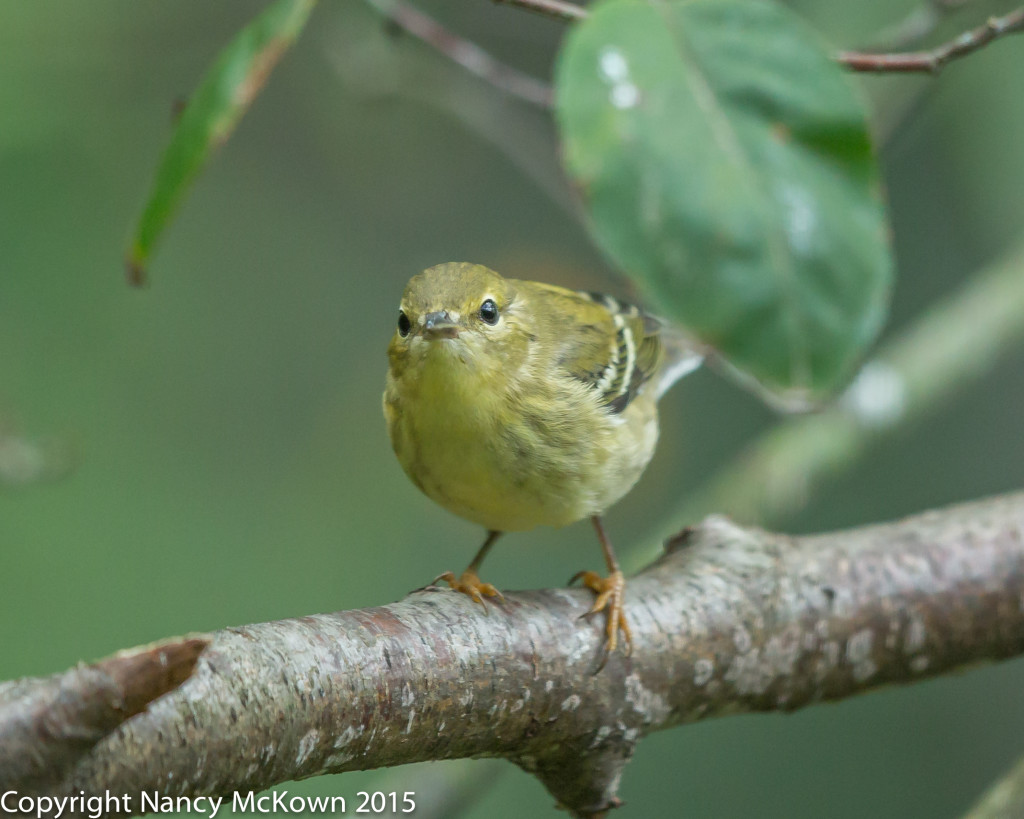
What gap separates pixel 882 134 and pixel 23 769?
13.8ft

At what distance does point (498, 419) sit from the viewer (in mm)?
2844

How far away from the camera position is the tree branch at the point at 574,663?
1.73 meters

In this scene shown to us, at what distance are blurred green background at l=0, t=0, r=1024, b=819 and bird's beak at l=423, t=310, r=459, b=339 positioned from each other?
2.25m

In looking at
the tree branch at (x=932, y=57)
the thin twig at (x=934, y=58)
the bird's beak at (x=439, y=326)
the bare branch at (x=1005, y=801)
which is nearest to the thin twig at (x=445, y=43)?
the bird's beak at (x=439, y=326)

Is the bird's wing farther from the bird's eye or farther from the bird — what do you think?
the bird's eye

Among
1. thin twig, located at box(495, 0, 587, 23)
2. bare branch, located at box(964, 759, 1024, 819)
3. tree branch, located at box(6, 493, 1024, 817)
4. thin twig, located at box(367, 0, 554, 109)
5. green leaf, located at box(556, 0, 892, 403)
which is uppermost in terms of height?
thin twig, located at box(367, 0, 554, 109)

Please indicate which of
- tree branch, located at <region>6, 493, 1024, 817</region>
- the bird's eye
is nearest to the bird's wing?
the bird's eye

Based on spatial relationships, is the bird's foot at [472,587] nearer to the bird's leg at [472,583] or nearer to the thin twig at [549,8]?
the bird's leg at [472,583]

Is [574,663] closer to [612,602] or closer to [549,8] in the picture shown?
[612,602]

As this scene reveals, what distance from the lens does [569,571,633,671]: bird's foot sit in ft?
8.27

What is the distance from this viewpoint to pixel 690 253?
1659mm

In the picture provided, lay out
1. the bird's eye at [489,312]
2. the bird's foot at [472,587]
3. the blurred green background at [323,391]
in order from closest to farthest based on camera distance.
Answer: the bird's foot at [472,587], the bird's eye at [489,312], the blurred green background at [323,391]

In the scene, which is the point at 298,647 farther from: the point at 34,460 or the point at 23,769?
the point at 34,460

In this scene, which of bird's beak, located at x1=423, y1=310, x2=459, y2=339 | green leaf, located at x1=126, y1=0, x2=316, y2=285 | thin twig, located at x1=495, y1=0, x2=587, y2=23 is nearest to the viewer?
green leaf, located at x1=126, y1=0, x2=316, y2=285
